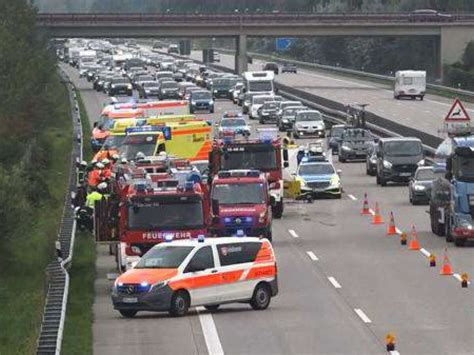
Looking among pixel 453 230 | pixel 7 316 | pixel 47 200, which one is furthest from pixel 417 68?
pixel 7 316

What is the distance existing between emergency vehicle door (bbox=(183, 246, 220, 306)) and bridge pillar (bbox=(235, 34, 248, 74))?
10792 cm

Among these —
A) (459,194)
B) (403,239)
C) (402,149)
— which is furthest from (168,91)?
(459,194)

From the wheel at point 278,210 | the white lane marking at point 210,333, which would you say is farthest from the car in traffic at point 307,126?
the white lane marking at point 210,333

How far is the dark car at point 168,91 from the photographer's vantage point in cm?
11256

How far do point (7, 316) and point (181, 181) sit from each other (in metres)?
6.67

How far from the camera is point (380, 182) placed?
205ft

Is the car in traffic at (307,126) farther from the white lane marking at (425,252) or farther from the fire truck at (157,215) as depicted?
the fire truck at (157,215)

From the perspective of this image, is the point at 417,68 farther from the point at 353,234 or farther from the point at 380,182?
the point at 353,234

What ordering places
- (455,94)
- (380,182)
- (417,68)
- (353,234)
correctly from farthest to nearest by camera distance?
(417,68), (455,94), (380,182), (353,234)

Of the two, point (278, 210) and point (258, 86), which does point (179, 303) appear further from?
point (258, 86)

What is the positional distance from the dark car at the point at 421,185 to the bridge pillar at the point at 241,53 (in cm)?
8513

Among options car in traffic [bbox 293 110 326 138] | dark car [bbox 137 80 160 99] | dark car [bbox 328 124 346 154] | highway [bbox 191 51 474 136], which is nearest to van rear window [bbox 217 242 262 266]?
dark car [bbox 328 124 346 154]

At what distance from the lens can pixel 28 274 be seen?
135ft

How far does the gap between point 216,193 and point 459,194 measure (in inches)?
235
